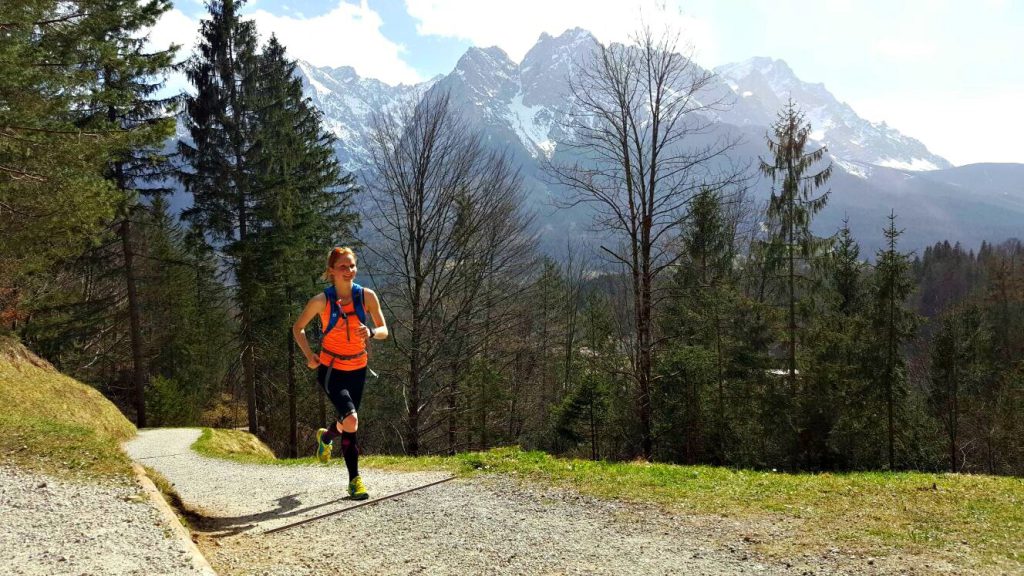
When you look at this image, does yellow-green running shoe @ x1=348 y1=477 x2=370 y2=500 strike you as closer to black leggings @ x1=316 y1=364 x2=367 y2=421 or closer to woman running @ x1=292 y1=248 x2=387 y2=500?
woman running @ x1=292 y1=248 x2=387 y2=500

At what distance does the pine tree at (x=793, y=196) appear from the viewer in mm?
20594

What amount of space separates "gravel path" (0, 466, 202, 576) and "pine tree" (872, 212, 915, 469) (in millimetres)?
26440

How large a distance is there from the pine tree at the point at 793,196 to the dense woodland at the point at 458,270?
10 cm

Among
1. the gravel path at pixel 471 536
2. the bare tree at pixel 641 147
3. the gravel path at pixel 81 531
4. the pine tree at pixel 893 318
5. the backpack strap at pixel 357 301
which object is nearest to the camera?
the gravel path at pixel 81 531

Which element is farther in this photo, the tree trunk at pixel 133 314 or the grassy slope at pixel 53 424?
the tree trunk at pixel 133 314

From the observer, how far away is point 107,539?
4.04 metres

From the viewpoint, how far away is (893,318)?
76.7 feet

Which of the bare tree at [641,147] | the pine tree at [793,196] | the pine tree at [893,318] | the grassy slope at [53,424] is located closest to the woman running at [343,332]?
the grassy slope at [53,424]

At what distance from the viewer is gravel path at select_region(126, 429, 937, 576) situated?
13.4ft

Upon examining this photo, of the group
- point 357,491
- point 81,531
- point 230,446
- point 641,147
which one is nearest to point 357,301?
point 357,491

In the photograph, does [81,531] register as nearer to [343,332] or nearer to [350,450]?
[350,450]

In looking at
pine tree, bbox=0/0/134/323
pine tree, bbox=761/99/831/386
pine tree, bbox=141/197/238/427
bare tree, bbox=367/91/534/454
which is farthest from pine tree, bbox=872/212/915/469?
pine tree, bbox=141/197/238/427

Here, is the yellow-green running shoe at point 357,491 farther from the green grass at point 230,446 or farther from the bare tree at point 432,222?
the bare tree at point 432,222

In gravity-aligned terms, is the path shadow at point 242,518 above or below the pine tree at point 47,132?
below
